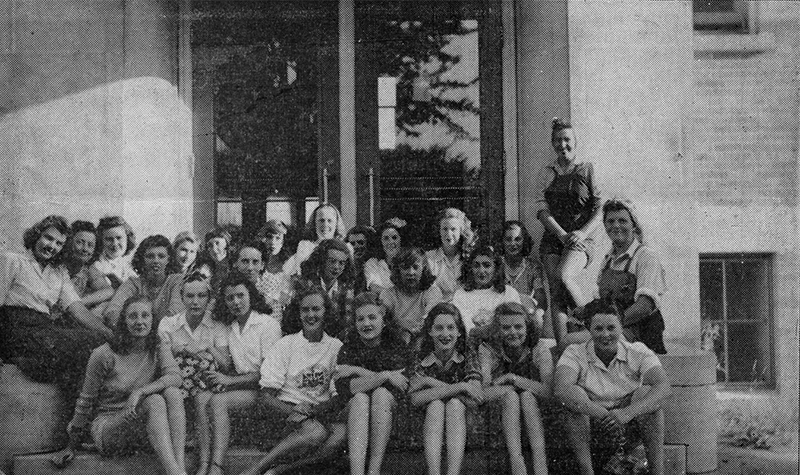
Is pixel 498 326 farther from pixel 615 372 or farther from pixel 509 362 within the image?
pixel 615 372

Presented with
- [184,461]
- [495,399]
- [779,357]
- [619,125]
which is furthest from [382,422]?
[779,357]

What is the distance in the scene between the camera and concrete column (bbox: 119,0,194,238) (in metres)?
4.80

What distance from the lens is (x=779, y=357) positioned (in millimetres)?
4859

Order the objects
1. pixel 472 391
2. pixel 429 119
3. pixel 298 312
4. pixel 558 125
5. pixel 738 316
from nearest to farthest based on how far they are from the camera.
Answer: pixel 472 391 < pixel 298 312 < pixel 558 125 < pixel 738 316 < pixel 429 119

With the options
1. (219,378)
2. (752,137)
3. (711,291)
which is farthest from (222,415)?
(752,137)

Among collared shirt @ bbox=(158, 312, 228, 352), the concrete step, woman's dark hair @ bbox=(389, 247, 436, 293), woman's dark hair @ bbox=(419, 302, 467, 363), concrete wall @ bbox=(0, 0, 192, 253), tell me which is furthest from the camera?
concrete wall @ bbox=(0, 0, 192, 253)

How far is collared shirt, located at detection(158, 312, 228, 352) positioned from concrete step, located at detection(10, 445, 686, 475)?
570 millimetres

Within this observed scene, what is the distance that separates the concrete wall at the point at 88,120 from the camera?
15.2 feet

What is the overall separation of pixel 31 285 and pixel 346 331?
1.72 meters

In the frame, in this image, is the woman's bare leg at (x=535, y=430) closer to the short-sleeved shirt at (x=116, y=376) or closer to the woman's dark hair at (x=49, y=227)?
the short-sleeved shirt at (x=116, y=376)

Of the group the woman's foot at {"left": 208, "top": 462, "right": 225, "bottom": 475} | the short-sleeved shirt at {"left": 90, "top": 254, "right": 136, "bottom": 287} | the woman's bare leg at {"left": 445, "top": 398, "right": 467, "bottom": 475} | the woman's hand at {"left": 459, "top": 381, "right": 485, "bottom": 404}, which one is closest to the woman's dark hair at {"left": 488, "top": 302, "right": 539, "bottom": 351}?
the woman's hand at {"left": 459, "top": 381, "right": 485, "bottom": 404}

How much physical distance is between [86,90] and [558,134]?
2.63 m

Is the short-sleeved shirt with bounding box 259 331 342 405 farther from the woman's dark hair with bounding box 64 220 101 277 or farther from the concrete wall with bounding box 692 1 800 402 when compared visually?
the concrete wall with bounding box 692 1 800 402

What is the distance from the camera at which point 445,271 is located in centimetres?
457
